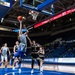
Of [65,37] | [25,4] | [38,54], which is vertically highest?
[25,4]

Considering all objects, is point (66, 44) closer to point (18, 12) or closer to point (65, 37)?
point (65, 37)

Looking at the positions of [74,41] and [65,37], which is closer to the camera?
[74,41]

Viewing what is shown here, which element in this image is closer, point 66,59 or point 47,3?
point 47,3

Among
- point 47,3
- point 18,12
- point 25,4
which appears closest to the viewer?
point 47,3

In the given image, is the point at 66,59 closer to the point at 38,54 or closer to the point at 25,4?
the point at 38,54

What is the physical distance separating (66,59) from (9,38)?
57.3 feet

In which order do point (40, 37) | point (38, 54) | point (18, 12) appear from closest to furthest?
point (38, 54)
point (18, 12)
point (40, 37)

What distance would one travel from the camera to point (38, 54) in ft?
28.2

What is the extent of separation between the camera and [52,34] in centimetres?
2273

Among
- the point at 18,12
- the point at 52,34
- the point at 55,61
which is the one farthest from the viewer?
the point at 52,34

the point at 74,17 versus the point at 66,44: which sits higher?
the point at 74,17

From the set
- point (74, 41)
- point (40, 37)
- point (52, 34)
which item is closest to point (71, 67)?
point (74, 41)

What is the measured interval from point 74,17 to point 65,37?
2.82m

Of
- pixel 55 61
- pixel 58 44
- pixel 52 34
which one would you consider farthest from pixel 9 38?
pixel 55 61
